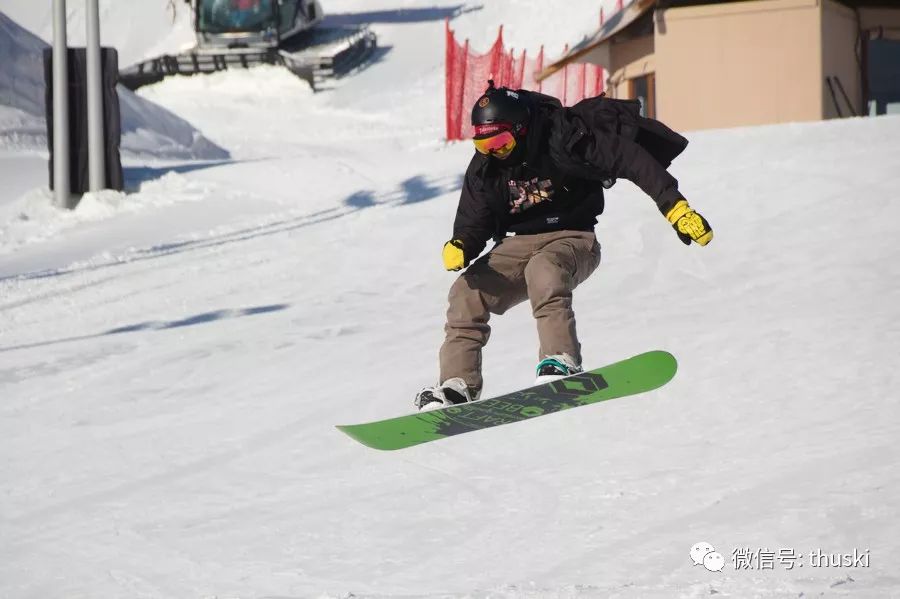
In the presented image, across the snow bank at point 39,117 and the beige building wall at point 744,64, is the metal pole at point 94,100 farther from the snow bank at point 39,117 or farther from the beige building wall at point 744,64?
the beige building wall at point 744,64

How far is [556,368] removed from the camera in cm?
641

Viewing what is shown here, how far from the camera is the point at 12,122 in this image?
20.6 meters

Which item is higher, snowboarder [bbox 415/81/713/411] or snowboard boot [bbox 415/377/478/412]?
snowboarder [bbox 415/81/713/411]

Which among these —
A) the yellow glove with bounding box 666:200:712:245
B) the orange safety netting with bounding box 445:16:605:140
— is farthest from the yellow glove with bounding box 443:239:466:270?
the orange safety netting with bounding box 445:16:605:140

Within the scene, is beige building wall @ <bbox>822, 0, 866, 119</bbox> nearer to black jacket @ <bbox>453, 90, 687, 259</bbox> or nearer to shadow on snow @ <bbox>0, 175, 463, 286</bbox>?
shadow on snow @ <bbox>0, 175, 463, 286</bbox>

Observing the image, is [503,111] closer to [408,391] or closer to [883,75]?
[408,391]

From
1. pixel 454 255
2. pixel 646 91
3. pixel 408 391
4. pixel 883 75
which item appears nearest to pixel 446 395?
pixel 454 255

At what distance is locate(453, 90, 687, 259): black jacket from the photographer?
252 inches

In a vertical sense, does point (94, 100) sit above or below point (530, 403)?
above

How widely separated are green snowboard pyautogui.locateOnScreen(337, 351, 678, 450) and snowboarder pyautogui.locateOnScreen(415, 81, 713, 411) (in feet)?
0.30

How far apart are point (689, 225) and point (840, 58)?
1658 cm

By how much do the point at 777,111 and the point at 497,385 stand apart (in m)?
12.8

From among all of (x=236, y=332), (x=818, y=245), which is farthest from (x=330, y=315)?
(x=818, y=245)

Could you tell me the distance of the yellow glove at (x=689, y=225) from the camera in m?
6.07
